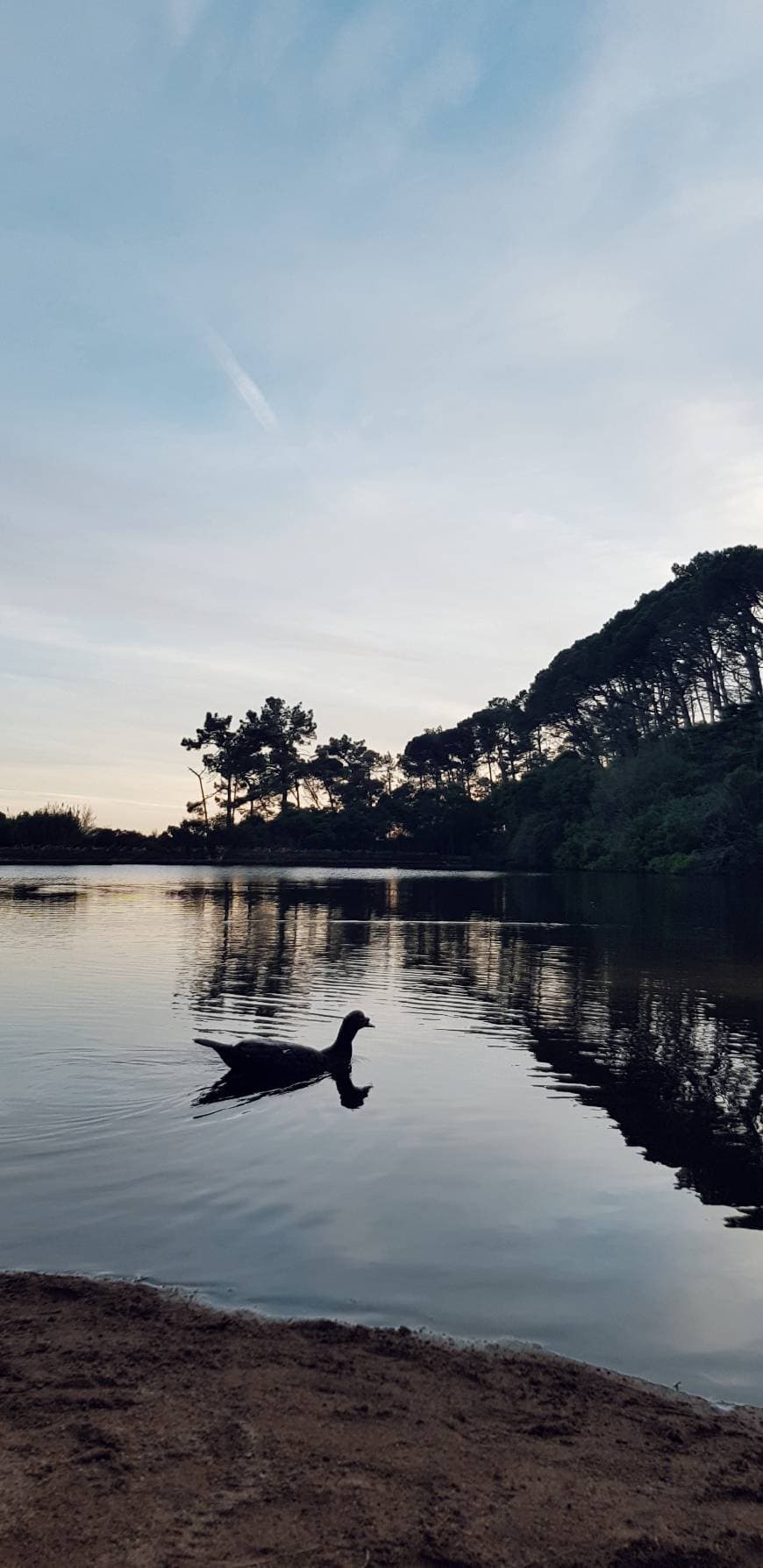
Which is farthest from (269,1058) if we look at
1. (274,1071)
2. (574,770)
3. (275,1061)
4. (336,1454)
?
(574,770)

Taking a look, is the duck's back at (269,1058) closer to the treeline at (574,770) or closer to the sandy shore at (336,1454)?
the sandy shore at (336,1454)

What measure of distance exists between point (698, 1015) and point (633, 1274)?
34.5 ft

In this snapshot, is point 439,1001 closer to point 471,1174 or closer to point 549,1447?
point 471,1174

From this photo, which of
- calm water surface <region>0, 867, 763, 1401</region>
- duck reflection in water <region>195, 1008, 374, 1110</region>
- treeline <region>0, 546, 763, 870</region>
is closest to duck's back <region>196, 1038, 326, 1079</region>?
duck reflection in water <region>195, 1008, 374, 1110</region>

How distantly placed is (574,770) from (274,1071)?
87774 mm

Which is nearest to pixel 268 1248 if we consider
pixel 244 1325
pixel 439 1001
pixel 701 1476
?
pixel 244 1325

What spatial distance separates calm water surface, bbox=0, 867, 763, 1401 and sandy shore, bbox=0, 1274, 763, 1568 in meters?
0.58

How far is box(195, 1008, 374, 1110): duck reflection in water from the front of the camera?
11.1 metres

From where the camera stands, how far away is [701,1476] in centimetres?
416

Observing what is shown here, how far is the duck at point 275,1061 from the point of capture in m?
11.5

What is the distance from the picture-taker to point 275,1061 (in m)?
11.7

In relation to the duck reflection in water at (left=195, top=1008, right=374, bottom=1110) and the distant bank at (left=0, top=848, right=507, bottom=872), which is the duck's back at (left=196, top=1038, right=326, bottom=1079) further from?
the distant bank at (left=0, top=848, right=507, bottom=872)

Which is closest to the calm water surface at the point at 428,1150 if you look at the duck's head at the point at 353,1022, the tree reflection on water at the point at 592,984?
the tree reflection on water at the point at 592,984

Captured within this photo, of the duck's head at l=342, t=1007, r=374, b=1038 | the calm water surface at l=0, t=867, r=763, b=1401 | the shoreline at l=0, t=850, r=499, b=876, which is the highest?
the shoreline at l=0, t=850, r=499, b=876
